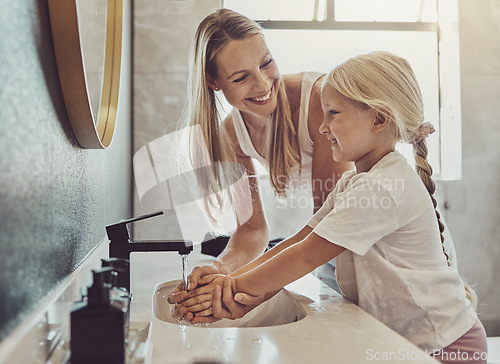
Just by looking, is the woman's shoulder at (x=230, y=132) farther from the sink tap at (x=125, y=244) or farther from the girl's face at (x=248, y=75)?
the sink tap at (x=125, y=244)

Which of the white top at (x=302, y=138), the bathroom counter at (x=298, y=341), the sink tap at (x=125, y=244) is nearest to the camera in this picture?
the bathroom counter at (x=298, y=341)

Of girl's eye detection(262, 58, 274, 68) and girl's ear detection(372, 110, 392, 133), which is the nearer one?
girl's ear detection(372, 110, 392, 133)

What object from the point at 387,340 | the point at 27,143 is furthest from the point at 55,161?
the point at 387,340

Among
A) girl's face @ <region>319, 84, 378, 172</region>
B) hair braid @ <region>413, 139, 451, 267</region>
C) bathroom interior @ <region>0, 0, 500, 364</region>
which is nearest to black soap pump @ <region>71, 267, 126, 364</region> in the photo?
bathroom interior @ <region>0, 0, 500, 364</region>

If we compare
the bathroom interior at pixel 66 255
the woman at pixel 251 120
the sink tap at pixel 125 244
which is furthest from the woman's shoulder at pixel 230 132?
the sink tap at pixel 125 244

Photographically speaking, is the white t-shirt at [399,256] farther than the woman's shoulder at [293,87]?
No

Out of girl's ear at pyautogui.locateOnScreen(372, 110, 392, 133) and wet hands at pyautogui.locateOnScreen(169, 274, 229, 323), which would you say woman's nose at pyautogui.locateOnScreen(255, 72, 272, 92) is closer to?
girl's ear at pyautogui.locateOnScreen(372, 110, 392, 133)

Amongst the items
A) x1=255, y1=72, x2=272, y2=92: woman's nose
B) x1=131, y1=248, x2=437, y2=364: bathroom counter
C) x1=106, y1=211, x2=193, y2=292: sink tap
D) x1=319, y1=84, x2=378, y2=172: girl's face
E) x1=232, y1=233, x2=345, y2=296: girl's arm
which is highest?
x1=255, y1=72, x2=272, y2=92: woman's nose

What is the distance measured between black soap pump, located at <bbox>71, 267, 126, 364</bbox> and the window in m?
2.20

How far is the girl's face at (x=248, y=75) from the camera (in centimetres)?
142

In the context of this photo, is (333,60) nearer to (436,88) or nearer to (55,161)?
(436,88)

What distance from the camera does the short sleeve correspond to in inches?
37.1

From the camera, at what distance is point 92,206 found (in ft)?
3.60

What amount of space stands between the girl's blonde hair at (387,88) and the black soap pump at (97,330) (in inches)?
29.0
